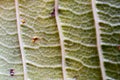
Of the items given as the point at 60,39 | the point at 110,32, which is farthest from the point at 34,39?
the point at 110,32

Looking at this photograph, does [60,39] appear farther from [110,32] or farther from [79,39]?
[110,32]

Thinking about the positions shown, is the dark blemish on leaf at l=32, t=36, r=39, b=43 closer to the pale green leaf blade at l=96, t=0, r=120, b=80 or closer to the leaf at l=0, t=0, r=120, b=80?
the leaf at l=0, t=0, r=120, b=80

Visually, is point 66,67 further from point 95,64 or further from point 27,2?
point 27,2

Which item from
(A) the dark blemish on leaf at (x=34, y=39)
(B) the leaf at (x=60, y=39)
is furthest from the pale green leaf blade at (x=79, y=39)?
(A) the dark blemish on leaf at (x=34, y=39)

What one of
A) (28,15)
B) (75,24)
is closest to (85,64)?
(75,24)

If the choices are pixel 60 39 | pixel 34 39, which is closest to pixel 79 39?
pixel 60 39

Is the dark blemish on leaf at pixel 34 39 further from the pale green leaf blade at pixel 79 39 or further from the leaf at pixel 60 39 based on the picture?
the pale green leaf blade at pixel 79 39

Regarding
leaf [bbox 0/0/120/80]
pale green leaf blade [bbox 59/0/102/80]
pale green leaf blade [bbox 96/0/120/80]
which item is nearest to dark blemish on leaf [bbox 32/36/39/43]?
leaf [bbox 0/0/120/80]

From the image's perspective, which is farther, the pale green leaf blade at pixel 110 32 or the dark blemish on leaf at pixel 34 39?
the dark blemish on leaf at pixel 34 39
